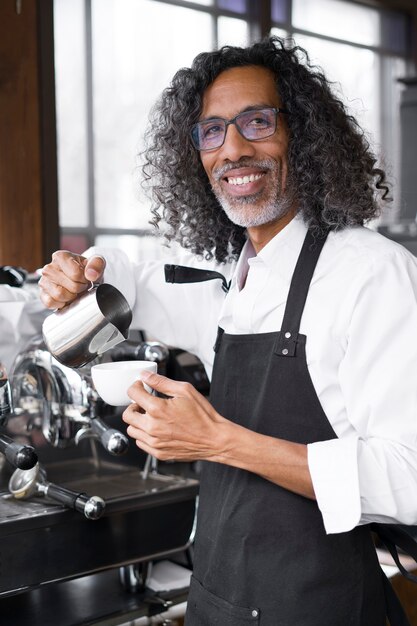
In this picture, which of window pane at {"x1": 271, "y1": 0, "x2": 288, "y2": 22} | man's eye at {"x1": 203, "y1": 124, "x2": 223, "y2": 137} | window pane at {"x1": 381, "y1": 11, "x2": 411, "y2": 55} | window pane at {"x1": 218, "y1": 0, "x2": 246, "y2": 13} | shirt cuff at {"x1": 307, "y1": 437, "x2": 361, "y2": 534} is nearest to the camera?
shirt cuff at {"x1": 307, "y1": 437, "x2": 361, "y2": 534}

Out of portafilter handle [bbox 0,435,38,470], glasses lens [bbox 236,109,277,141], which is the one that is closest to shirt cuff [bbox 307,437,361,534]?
portafilter handle [bbox 0,435,38,470]

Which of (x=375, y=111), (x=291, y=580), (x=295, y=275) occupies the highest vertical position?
(x=375, y=111)

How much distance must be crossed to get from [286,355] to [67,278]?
1.33 feet

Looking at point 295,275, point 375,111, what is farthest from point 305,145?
point 375,111

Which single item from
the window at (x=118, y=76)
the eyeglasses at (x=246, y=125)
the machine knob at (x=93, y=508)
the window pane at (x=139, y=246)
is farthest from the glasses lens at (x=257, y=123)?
the window pane at (x=139, y=246)

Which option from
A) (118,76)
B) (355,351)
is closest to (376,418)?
(355,351)

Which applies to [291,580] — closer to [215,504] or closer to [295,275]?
[215,504]

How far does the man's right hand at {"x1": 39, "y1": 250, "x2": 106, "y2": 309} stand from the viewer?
1.39m

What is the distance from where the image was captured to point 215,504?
4.66 ft

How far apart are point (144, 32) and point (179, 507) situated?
3497 mm

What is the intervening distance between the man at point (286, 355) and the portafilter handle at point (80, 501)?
7.7 inches

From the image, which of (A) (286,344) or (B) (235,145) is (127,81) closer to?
(B) (235,145)

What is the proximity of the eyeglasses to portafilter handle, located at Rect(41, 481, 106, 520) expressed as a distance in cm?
67

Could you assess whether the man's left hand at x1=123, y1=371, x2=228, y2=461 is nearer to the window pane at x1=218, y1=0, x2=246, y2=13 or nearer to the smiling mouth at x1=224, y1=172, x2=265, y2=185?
the smiling mouth at x1=224, y1=172, x2=265, y2=185
